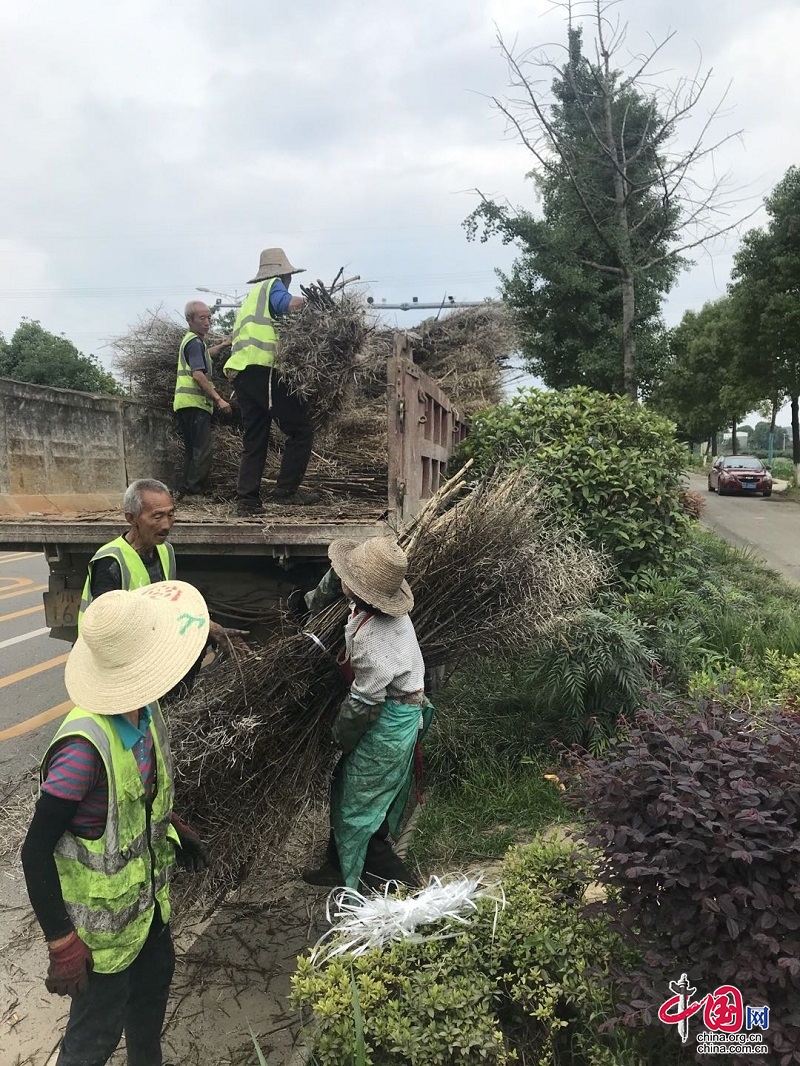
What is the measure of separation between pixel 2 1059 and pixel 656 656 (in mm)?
3544

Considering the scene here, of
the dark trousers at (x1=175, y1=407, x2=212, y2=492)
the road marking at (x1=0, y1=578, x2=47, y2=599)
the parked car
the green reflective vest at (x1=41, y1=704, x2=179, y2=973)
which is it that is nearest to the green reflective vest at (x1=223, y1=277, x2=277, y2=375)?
the dark trousers at (x1=175, y1=407, x2=212, y2=492)

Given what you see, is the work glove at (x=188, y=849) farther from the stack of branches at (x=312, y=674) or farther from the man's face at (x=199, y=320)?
the man's face at (x=199, y=320)

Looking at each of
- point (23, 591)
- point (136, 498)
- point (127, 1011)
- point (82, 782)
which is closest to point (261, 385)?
point (136, 498)

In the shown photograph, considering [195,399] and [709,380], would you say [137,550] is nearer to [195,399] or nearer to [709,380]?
[195,399]

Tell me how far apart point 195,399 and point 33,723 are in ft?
8.86

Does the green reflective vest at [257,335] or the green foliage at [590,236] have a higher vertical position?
the green foliage at [590,236]

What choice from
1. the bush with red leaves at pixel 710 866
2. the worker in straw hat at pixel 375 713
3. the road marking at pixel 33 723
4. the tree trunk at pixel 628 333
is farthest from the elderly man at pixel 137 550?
the tree trunk at pixel 628 333

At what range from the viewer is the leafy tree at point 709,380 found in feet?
76.7

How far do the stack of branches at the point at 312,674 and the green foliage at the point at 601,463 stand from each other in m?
1.66

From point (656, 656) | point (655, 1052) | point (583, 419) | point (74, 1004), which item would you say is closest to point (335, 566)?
point (74, 1004)

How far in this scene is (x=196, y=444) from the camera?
5148 mm

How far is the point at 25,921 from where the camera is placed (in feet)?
10.5

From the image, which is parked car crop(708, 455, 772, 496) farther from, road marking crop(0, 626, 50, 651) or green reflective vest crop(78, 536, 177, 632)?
green reflective vest crop(78, 536, 177, 632)

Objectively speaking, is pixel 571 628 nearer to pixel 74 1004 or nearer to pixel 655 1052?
pixel 655 1052
